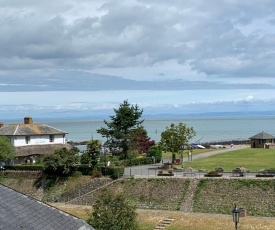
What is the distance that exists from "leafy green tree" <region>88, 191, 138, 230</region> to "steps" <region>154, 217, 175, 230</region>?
27.1 feet

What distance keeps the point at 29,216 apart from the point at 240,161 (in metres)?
49.6

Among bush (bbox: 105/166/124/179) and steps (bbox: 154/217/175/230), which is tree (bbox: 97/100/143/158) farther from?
steps (bbox: 154/217/175/230)

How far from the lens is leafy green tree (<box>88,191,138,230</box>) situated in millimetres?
28797

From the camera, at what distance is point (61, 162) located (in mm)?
54156

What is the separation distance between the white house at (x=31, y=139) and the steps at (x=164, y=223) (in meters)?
31.2

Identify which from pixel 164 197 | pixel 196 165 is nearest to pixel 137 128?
pixel 196 165

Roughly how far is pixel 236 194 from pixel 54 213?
100ft

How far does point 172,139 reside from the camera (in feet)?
198

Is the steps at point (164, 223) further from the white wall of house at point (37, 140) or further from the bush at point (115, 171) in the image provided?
the white wall of house at point (37, 140)

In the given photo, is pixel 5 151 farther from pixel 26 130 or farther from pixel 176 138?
pixel 176 138

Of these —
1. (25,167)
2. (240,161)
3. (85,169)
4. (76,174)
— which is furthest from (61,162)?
(240,161)

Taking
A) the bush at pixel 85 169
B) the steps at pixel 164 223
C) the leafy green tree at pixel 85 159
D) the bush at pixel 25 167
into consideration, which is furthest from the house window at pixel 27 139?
the steps at pixel 164 223

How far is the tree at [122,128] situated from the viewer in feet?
214

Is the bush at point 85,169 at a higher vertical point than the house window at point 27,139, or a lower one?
lower
